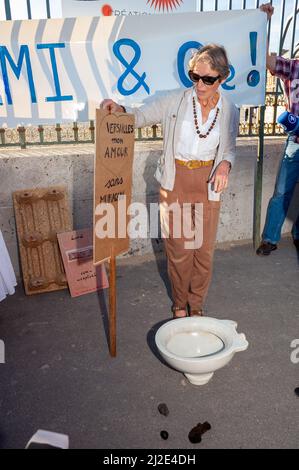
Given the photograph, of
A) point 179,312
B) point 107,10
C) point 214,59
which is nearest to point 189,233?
point 179,312

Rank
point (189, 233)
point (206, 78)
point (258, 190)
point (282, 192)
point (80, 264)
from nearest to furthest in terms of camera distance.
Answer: point (206, 78) < point (189, 233) < point (80, 264) < point (282, 192) < point (258, 190)

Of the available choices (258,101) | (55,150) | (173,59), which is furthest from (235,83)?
(55,150)

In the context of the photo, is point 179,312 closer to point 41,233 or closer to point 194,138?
point 194,138

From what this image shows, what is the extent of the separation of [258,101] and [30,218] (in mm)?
2663

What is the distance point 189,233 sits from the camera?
10.5ft

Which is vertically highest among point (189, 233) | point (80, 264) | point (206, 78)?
point (206, 78)

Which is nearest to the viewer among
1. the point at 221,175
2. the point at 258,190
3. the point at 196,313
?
the point at 221,175

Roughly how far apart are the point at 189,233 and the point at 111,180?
858 millimetres

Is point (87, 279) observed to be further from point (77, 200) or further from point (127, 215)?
point (127, 215)

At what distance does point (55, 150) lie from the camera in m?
4.42

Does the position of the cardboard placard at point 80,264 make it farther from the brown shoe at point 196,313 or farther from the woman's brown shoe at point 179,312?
the brown shoe at point 196,313

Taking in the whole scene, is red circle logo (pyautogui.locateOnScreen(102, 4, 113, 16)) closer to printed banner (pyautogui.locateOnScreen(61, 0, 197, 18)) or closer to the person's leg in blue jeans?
printed banner (pyautogui.locateOnScreen(61, 0, 197, 18))

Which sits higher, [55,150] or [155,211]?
[55,150]

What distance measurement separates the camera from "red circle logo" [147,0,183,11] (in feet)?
13.1
